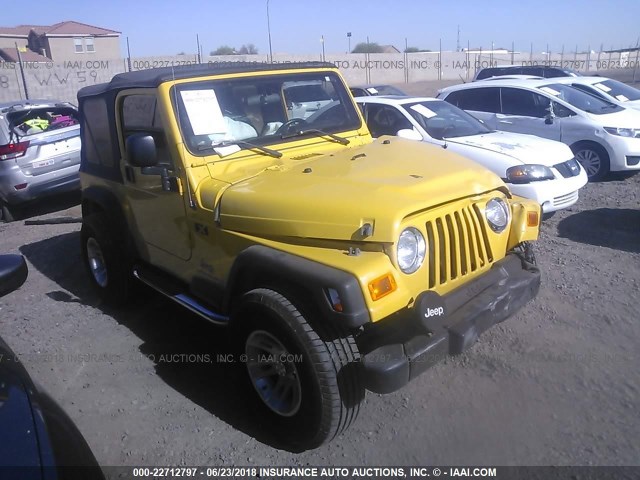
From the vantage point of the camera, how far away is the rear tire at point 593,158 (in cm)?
873

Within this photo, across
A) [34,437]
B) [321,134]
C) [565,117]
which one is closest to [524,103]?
[565,117]

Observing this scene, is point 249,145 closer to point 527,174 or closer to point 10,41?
point 527,174

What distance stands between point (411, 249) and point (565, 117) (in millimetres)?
7427

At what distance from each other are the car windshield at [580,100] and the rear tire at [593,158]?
2.31ft

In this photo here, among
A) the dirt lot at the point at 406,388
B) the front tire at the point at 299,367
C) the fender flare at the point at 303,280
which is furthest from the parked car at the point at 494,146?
the front tire at the point at 299,367

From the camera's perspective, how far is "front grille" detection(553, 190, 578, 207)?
21.4 feet

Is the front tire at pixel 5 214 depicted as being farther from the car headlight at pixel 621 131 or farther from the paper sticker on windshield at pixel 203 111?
the car headlight at pixel 621 131

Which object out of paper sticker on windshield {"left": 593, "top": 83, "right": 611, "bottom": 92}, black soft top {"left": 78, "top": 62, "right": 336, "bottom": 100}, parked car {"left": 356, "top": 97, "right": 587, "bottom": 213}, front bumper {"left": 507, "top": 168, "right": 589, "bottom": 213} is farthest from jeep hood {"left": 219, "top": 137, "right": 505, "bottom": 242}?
paper sticker on windshield {"left": 593, "top": 83, "right": 611, "bottom": 92}

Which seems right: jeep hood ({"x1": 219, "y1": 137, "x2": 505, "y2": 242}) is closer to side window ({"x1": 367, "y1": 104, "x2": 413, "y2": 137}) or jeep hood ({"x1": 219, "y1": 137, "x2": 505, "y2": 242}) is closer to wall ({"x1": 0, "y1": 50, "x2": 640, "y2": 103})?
side window ({"x1": 367, "y1": 104, "x2": 413, "y2": 137})

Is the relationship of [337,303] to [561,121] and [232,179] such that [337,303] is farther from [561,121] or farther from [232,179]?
[561,121]

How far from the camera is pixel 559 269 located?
517cm

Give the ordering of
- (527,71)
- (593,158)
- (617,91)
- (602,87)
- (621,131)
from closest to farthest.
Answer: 1. (621,131)
2. (593,158)
3. (602,87)
4. (617,91)
5. (527,71)

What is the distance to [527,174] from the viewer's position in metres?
6.42

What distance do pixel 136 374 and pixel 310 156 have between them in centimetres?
200
